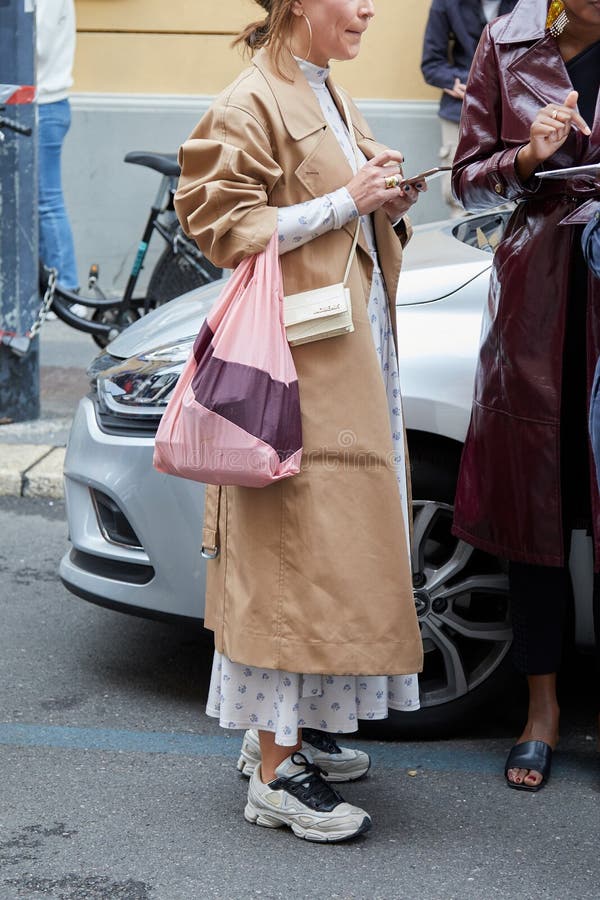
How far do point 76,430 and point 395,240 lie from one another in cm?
118

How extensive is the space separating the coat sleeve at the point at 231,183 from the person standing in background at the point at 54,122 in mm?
4689

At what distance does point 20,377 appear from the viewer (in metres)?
6.44

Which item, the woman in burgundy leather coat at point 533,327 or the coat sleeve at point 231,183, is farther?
the woman in burgundy leather coat at point 533,327

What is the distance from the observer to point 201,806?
3174 millimetres

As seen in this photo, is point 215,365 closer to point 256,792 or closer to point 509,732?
point 256,792

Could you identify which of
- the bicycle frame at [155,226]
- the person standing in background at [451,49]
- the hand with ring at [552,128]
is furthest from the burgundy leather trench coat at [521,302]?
the person standing in background at [451,49]

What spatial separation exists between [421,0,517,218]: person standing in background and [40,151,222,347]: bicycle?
190 cm

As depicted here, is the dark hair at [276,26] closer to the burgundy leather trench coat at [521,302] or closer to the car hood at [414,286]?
the burgundy leather trench coat at [521,302]

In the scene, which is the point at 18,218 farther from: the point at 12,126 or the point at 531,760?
the point at 531,760

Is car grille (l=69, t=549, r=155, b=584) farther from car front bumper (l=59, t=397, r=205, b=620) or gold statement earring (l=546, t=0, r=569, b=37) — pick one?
gold statement earring (l=546, t=0, r=569, b=37)

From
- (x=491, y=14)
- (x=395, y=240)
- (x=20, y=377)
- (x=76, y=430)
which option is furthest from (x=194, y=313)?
(x=491, y=14)

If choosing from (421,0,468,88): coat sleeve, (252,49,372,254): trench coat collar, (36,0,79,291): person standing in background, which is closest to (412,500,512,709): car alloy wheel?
(252,49,372,254): trench coat collar

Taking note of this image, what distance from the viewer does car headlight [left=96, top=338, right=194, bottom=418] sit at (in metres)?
3.59

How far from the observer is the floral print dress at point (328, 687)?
2.95 m
